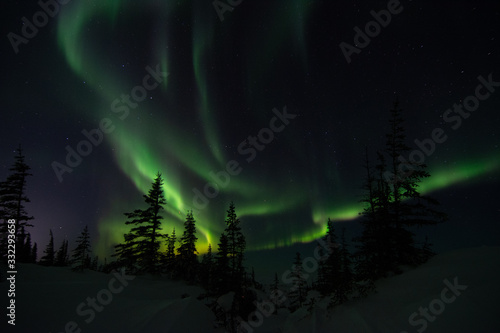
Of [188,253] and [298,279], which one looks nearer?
[188,253]

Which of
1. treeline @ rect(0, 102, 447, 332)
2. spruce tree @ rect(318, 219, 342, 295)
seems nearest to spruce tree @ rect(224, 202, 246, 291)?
treeline @ rect(0, 102, 447, 332)

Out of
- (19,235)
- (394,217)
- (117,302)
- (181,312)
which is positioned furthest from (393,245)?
(19,235)

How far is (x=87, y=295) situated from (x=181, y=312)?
4.73 metres

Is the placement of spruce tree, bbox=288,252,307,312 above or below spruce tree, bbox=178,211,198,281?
below

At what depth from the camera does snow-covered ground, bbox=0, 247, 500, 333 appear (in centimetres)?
678

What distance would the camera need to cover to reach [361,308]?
1002 cm

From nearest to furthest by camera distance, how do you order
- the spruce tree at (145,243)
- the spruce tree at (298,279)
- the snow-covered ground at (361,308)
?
the snow-covered ground at (361,308)
the spruce tree at (145,243)
the spruce tree at (298,279)

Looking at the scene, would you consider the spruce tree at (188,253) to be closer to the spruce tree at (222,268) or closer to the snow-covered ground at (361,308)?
the spruce tree at (222,268)

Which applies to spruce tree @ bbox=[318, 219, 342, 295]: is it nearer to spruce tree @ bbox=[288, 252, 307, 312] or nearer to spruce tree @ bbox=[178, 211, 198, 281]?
spruce tree @ bbox=[288, 252, 307, 312]

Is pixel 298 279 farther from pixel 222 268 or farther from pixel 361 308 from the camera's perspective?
pixel 361 308

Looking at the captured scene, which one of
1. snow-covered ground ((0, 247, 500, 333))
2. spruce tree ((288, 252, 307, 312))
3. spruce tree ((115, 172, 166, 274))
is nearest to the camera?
snow-covered ground ((0, 247, 500, 333))

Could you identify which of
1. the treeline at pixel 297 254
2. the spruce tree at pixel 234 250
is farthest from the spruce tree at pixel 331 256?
the spruce tree at pixel 234 250

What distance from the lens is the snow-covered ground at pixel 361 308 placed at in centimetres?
678

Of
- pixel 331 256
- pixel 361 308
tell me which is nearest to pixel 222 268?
pixel 331 256
